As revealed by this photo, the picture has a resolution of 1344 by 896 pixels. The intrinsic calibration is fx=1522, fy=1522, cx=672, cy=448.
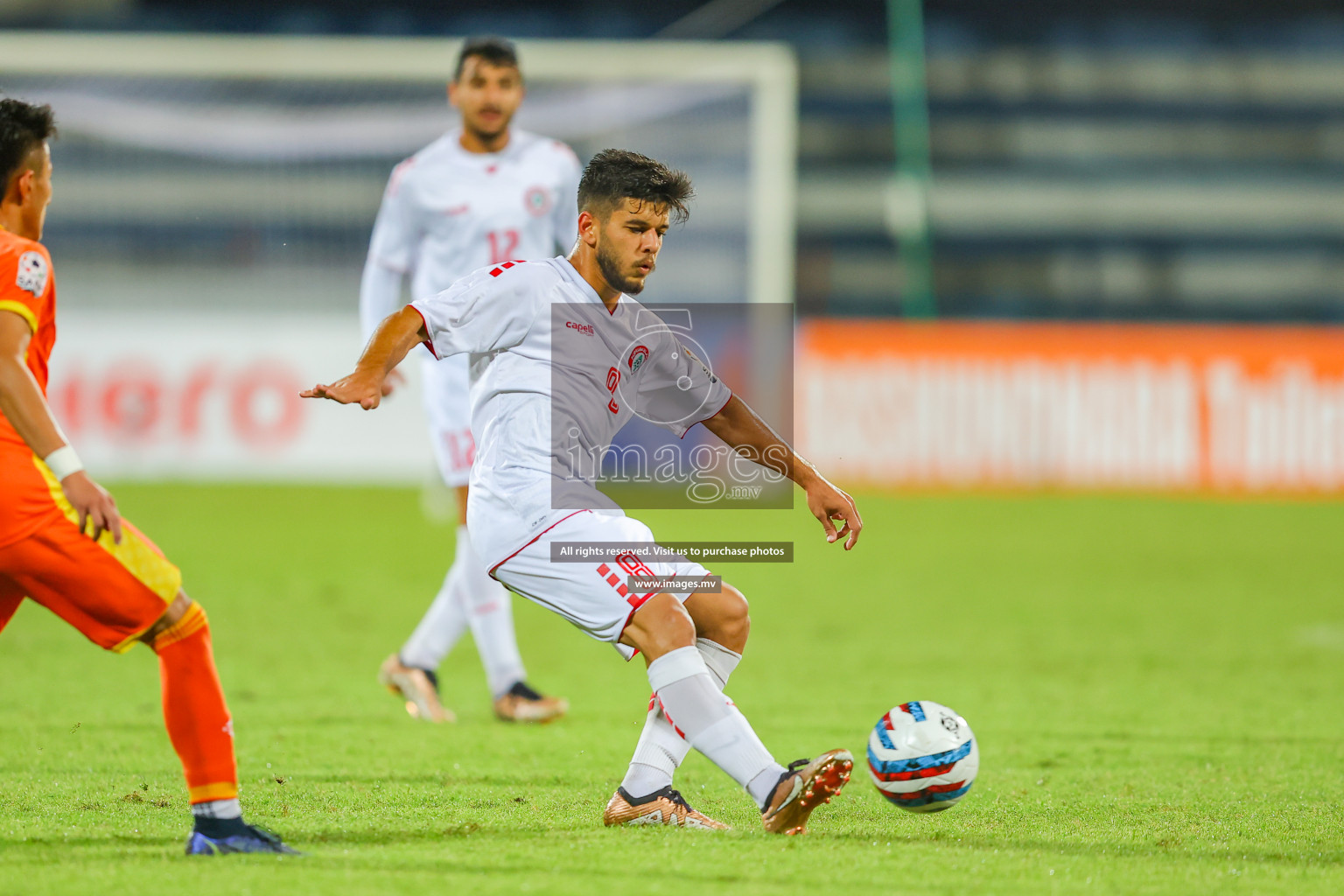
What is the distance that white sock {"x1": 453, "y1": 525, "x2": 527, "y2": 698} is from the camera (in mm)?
5926

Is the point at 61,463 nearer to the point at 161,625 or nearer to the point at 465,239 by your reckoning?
the point at 161,625

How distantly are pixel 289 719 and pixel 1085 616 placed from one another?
5093 mm

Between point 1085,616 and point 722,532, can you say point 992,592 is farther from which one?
point 722,532

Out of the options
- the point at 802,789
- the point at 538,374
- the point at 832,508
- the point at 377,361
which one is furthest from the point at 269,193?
the point at 802,789

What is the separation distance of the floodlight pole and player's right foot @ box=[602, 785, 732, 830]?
19075 mm

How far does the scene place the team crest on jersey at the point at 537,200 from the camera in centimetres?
614

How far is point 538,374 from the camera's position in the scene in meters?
3.98

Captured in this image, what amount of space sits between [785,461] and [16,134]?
2117mm

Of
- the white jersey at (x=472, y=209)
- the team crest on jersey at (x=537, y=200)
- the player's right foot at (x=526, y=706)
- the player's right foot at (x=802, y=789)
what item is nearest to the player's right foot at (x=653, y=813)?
the player's right foot at (x=802, y=789)

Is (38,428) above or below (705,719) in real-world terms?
above

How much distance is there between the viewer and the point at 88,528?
333 centimetres

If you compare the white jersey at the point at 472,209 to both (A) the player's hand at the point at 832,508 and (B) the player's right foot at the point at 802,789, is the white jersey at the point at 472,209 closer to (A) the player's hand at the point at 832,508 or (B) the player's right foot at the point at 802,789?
(A) the player's hand at the point at 832,508

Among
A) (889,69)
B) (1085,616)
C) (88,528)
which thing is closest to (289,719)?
(88,528)

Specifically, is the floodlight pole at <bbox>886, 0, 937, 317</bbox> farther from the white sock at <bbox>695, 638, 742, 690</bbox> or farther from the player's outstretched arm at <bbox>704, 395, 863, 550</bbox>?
the white sock at <bbox>695, 638, 742, 690</bbox>
